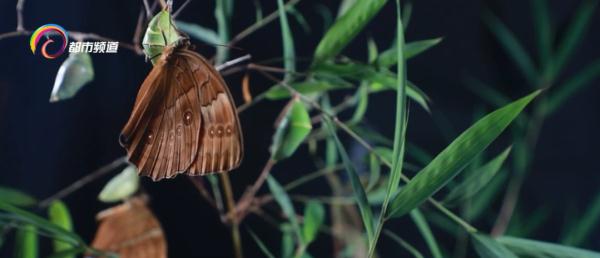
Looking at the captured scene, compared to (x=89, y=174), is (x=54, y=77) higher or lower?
higher

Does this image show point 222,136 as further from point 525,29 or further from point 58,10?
point 525,29

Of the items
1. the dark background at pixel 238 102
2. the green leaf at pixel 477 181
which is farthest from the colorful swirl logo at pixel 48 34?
the green leaf at pixel 477 181

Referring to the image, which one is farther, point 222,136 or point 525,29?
point 525,29

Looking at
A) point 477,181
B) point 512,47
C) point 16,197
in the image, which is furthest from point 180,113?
point 512,47

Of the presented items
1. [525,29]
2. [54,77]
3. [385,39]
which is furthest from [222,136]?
[525,29]

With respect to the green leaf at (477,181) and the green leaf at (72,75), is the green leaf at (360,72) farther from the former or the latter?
the green leaf at (72,75)

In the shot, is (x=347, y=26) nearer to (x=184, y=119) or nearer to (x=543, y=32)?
(x=184, y=119)

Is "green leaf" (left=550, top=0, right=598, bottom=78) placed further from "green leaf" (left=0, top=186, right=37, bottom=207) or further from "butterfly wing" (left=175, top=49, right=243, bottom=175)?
"green leaf" (left=0, top=186, right=37, bottom=207)

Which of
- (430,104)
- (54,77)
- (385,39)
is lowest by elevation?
(430,104)

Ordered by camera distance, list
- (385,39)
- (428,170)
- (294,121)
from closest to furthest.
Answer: (428,170)
(294,121)
(385,39)
